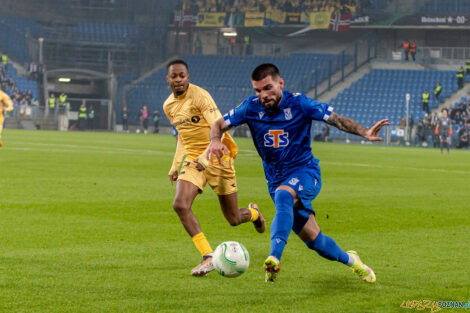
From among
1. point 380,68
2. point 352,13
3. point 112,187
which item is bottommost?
point 112,187

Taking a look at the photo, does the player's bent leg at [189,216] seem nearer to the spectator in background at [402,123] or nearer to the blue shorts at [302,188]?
the blue shorts at [302,188]

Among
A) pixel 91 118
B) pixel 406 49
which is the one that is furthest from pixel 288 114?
pixel 91 118

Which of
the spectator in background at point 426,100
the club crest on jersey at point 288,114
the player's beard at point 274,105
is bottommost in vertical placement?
the club crest on jersey at point 288,114

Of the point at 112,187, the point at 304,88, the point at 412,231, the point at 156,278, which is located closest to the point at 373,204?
the point at 412,231

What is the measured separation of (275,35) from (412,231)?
1827 inches

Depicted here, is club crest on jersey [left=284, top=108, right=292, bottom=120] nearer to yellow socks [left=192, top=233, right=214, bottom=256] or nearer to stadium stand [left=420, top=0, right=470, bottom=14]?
yellow socks [left=192, top=233, right=214, bottom=256]

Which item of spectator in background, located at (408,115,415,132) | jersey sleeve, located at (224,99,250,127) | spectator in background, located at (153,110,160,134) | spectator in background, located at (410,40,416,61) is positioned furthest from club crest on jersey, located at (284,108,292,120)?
spectator in background, located at (153,110,160,134)

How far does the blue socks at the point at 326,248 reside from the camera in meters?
6.65

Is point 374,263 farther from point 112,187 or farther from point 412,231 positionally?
point 112,187

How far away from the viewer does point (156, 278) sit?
6.76 metres

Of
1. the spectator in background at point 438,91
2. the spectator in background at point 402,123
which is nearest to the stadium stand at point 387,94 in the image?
the spectator in background at point 438,91

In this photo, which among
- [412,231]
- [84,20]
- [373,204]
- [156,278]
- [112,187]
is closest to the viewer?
[156,278]

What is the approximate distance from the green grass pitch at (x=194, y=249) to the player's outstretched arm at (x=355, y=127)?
1252 mm

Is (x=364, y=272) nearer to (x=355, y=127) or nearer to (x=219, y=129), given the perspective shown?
(x=355, y=127)
